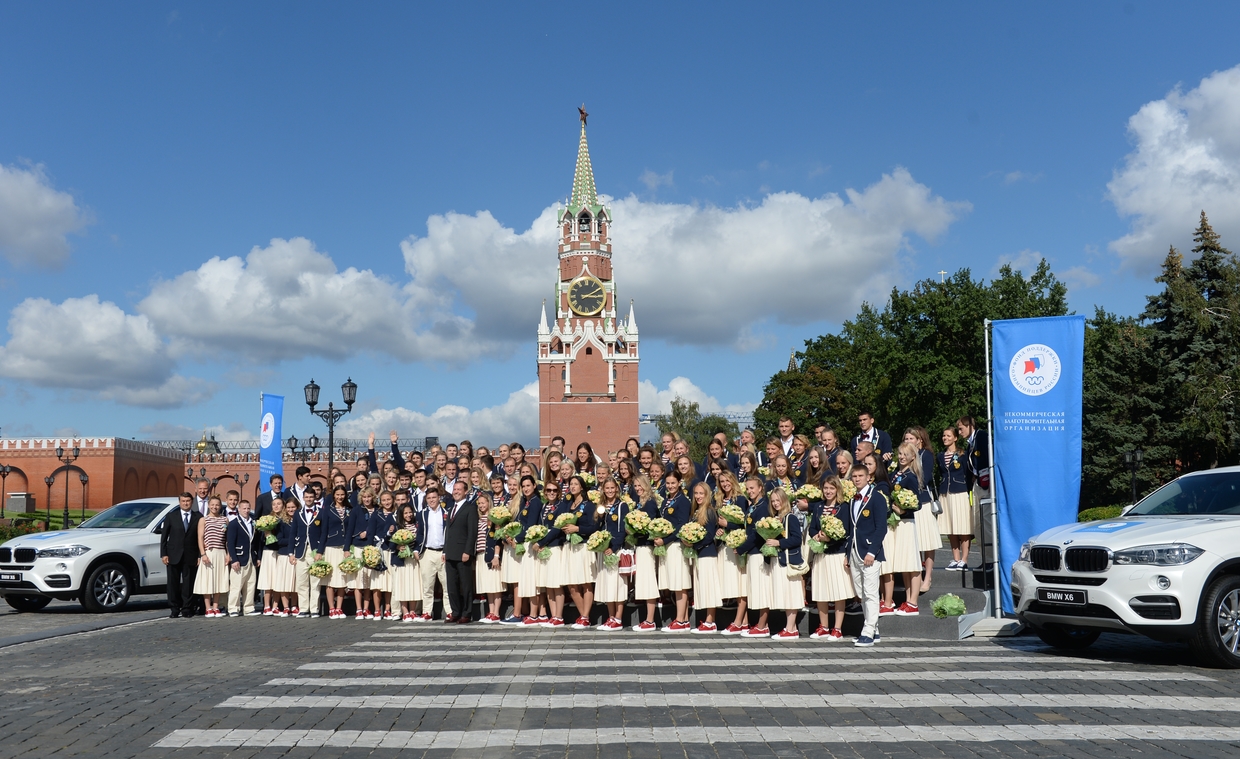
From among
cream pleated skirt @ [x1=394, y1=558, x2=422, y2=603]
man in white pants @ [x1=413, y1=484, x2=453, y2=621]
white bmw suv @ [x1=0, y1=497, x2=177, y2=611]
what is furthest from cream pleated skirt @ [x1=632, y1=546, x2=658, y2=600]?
white bmw suv @ [x1=0, y1=497, x2=177, y2=611]

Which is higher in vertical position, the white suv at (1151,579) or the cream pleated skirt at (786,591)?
the white suv at (1151,579)

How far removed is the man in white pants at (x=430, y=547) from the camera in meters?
14.3

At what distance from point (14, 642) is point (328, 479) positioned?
521cm

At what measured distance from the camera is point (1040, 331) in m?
11.4

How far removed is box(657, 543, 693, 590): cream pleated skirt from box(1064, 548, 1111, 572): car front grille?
15.6ft

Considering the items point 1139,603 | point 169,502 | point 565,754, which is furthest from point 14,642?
point 1139,603

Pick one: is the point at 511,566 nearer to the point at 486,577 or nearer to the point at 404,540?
the point at 486,577

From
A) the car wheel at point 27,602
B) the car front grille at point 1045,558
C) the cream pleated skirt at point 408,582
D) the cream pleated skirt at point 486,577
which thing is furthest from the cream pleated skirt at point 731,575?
the car wheel at point 27,602

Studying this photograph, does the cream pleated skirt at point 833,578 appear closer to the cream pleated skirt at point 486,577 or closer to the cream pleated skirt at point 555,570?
the cream pleated skirt at point 555,570

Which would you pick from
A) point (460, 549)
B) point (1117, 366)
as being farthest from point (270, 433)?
point (1117, 366)

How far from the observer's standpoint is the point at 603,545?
42.1 ft

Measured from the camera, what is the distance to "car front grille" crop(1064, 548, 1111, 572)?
29.6 feet

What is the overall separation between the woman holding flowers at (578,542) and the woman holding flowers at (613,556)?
0.18 meters

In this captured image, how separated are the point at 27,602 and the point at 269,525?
16.6 feet
